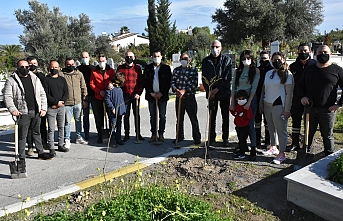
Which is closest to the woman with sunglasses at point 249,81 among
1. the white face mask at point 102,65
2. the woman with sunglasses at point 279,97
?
the woman with sunglasses at point 279,97

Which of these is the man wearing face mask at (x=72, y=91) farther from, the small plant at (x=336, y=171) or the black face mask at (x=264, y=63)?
the small plant at (x=336, y=171)

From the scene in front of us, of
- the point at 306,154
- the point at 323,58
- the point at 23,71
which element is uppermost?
the point at 323,58

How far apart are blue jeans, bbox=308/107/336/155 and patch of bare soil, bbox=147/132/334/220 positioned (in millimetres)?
632

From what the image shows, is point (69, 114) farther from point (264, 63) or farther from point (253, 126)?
point (264, 63)

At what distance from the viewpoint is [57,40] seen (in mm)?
28078

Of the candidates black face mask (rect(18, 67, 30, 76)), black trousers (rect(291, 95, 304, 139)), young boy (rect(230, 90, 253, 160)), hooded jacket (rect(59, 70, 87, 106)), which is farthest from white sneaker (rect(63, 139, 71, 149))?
Answer: black trousers (rect(291, 95, 304, 139))

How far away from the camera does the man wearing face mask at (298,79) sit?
5431mm

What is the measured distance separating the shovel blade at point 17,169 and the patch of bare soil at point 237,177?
7.05 ft

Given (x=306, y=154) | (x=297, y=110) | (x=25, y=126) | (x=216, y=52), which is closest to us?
(x=306, y=154)

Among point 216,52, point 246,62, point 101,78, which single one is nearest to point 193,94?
point 216,52

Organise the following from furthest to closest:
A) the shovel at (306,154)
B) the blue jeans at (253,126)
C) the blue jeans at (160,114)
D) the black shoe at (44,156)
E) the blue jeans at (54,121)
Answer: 1. the blue jeans at (160,114)
2. the blue jeans at (54,121)
3. the black shoe at (44,156)
4. the blue jeans at (253,126)
5. the shovel at (306,154)

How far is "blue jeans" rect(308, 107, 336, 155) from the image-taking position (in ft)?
15.8

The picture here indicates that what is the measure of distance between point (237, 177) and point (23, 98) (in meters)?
3.75

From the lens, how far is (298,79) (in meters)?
5.57
